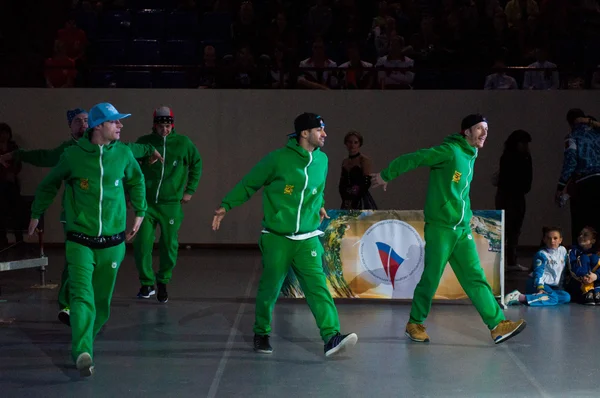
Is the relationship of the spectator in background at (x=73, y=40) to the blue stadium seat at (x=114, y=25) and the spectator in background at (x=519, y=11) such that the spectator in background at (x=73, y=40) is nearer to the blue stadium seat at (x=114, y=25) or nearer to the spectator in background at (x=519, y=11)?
the blue stadium seat at (x=114, y=25)

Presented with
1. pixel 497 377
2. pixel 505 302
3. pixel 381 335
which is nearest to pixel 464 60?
pixel 505 302

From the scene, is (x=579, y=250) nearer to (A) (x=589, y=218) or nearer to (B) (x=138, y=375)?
(A) (x=589, y=218)

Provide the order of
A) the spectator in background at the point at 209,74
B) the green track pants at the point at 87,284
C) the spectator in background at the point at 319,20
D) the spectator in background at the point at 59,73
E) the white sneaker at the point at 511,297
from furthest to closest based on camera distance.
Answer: the spectator in background at the point at 319,20 → the spectator in background at the point at 209,74 → the spectator in background at the point at 59,73 → the white sneaker at the point at 511,297 → the green track pants at the point at 87,284

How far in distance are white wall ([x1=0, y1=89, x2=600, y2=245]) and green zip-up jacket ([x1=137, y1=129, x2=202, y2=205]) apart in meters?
4.50

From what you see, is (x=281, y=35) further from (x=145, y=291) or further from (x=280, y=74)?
(x=145, y=291)

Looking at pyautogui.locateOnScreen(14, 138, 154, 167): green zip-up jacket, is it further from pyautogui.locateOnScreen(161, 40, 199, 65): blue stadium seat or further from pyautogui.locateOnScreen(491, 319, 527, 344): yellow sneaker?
pyautogui.locateOnScreen(161, 40, 199, 65): blue stadium seat

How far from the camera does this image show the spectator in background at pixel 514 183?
1269 cm

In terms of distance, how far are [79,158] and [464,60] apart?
8.73m

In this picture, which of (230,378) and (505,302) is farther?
(505,302)

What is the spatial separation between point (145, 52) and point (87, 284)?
8878mm

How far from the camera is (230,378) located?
7.13m

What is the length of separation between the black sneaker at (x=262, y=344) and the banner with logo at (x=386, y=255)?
235 cm

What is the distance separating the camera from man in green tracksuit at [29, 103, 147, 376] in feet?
23.4

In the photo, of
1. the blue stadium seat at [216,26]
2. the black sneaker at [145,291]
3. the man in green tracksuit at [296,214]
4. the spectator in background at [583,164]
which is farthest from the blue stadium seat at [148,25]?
the man in green tracksuit at [296,214]
